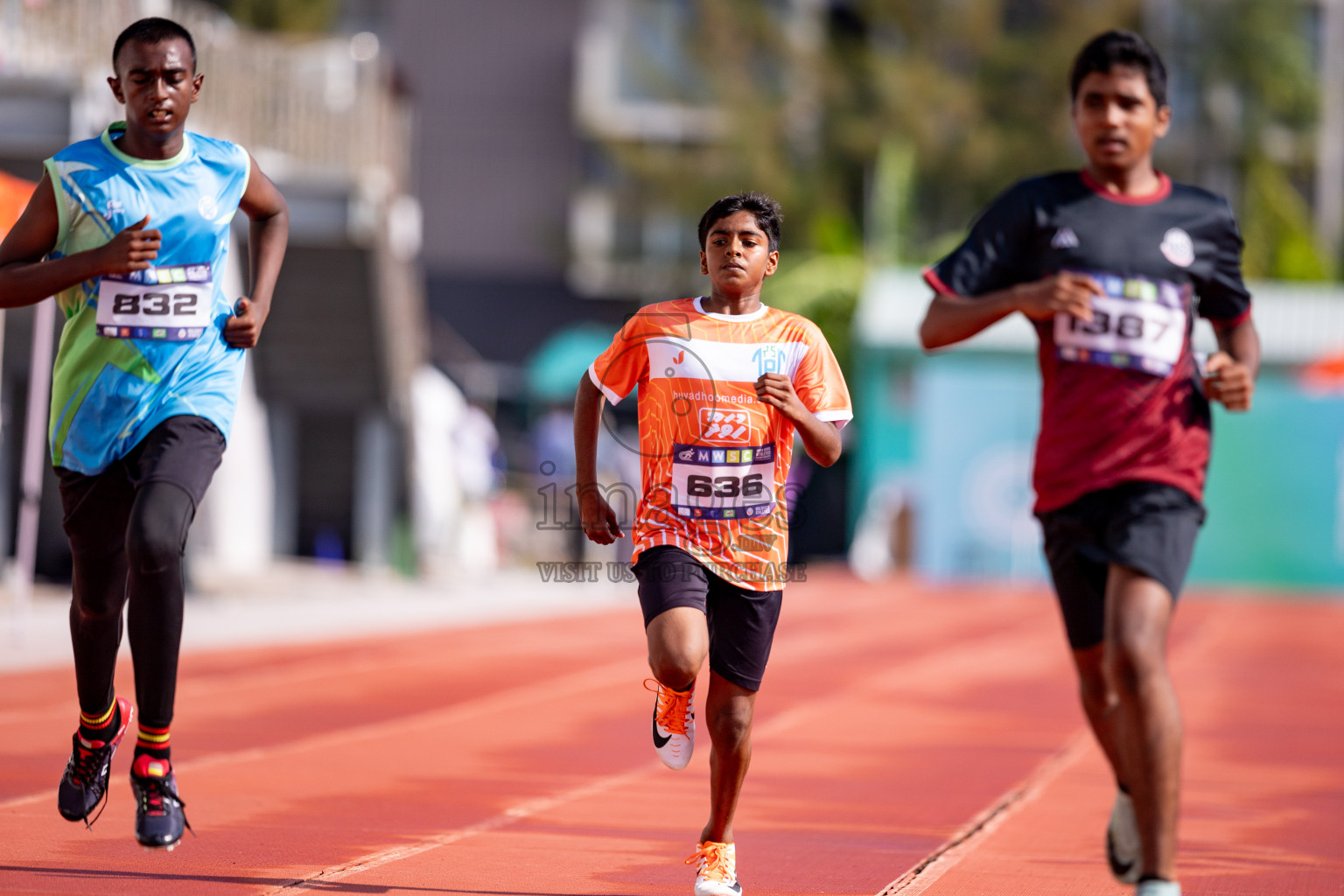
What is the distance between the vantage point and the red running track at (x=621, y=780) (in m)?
5.16

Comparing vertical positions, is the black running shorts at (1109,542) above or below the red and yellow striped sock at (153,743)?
above

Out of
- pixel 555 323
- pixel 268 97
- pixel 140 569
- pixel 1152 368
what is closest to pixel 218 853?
pixel 140 569

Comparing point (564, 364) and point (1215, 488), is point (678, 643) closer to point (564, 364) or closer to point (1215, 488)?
point (1215, 488)

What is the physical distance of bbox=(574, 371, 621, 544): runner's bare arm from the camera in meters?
4.69

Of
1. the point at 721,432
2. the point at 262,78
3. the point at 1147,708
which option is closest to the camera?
the point at 1147,708

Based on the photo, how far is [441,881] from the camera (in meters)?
4.91

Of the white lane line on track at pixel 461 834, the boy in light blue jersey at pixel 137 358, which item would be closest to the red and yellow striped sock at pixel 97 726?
the boy in light blue jersey at pixel 137 358

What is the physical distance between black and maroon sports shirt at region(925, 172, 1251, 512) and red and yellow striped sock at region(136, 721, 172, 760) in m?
2.23

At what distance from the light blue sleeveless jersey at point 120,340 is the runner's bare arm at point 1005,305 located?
1891 millimetres

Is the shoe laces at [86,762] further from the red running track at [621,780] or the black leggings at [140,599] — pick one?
the red running track at [621,780]

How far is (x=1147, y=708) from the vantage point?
3963mm

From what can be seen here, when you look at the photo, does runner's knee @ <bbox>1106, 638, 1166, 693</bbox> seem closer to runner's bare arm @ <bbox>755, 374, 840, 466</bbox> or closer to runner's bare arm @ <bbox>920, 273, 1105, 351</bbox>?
runner's bare arm @ <bbox>920, 273, 1105, 351</bbox>

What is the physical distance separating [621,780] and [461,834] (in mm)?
1647

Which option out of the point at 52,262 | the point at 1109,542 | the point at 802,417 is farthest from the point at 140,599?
the point at 1109,542
